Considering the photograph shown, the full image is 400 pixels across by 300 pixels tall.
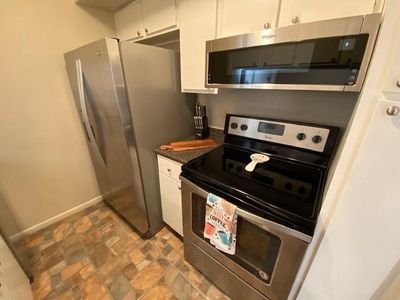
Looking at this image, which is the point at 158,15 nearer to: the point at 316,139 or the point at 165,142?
the point at 165,142

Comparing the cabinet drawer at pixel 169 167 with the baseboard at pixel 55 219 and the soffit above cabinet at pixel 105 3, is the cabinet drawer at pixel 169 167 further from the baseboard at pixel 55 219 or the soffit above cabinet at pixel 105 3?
the soffit above cabinet at pixel 105 3

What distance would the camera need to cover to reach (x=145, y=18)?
1481 mm

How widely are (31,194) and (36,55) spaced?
1278mm

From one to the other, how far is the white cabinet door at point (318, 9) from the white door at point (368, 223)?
473 mm

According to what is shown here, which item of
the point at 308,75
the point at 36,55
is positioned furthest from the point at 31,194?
the point at 308,75

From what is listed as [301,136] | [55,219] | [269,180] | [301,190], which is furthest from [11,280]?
[301,136]

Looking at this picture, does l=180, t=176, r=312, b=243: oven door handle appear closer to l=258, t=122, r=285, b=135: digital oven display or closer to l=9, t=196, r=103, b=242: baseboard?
l=258, t=122, r=285, b=135: digital oven display

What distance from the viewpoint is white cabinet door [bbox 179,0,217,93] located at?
109 centimetres

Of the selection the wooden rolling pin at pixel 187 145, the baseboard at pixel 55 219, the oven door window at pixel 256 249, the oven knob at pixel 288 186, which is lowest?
the baseboard at pixel 55 219

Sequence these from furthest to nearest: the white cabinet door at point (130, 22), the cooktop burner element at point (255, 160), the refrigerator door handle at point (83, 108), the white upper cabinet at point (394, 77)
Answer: the white cabinet door at point (130, 22) < the refrigerator door handle at point (83, 108) < the cooktop burner element at point (255, 160) < the white upper cabinet at point (394, 77)

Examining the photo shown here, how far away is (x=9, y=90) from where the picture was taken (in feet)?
4.67

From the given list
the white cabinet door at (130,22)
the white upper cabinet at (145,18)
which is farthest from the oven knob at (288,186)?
the white cabinet door at (130,22)

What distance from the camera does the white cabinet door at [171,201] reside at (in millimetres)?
1398

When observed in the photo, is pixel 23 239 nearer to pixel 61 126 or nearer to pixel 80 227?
pixel 80 227
